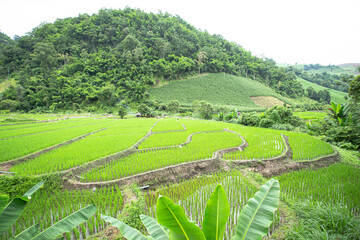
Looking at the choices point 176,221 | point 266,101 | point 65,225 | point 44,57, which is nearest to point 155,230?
point 176,221

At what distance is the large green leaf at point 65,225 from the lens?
5.35 ft

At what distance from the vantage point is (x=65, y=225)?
1.78 m

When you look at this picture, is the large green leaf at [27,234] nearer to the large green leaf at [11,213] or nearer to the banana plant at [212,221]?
the large green leaf at [11,213]

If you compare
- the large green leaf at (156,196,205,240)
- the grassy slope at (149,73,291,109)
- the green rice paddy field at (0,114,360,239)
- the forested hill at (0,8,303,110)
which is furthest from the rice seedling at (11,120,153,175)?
the grassy slope at (149,73,291,109)

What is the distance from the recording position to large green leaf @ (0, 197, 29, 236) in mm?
1588

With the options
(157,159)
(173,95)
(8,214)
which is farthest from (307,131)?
(173,95)

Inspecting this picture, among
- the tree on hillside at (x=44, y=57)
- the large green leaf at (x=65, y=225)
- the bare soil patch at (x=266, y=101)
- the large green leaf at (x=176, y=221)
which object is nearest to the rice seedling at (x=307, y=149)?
the large green leaf at (x=176, y=221)

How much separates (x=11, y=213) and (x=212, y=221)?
2.25m

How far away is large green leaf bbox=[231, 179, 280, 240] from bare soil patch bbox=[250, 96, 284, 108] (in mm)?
52100

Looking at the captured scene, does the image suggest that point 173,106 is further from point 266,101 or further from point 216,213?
point 216,213

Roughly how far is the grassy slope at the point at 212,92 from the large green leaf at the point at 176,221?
4352 cm

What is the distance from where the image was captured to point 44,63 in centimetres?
4781

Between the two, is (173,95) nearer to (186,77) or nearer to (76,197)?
(186,77)

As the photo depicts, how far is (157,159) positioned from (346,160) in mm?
9346
